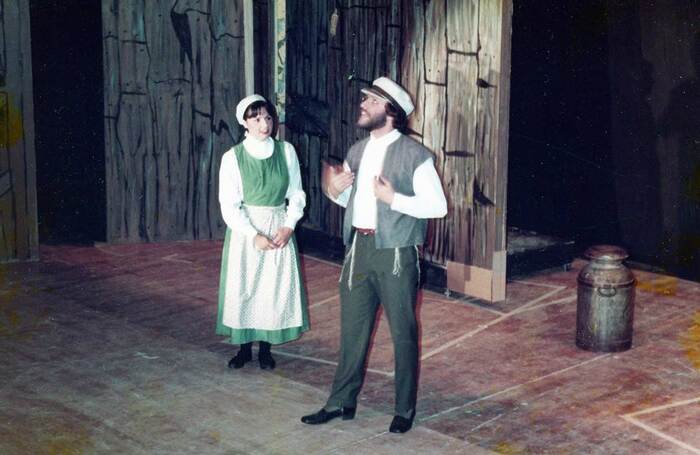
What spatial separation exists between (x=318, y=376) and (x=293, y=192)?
1203mm

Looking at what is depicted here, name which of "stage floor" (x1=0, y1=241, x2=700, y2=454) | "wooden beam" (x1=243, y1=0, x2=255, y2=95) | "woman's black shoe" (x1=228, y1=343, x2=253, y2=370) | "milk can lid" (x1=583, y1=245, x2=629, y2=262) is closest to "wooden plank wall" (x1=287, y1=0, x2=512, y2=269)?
"wooden beam" (x1=243, y1=0, x2=255, y2=95)

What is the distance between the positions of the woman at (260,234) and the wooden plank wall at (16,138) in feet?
11.3

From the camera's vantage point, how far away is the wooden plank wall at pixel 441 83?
8.72m

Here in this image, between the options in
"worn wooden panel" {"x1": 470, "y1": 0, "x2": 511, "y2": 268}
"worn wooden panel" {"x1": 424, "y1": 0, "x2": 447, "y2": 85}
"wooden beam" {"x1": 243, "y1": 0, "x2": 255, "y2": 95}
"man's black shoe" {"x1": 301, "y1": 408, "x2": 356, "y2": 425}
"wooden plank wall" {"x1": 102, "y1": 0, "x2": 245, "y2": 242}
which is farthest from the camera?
"wooden beam" {"x1": 243, "y1": 0, "x2": 255, "y2": 95}

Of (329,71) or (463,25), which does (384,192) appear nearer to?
(463,25)

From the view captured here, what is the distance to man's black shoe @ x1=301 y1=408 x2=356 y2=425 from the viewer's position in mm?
6457

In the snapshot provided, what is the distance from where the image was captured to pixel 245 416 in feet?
21.7

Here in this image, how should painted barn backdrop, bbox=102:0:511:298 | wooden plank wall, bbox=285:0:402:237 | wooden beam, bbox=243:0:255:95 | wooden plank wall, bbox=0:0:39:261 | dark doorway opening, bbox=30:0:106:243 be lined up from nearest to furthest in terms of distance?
painted barn backdrop, bbox=102:0:511:298
wooden plank wall, bbox=285:0:402:237
wooden plank wall, bbox=0:0:39:261
dark doorway opening, bbox=30:0:106:243
wooden beam, bbox=243:0:255:95

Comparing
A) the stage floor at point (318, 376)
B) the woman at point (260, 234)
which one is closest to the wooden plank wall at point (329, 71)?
the stage floor at point (318, 376)

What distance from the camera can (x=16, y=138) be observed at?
10.0 meters

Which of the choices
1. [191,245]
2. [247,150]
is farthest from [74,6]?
[247,150]

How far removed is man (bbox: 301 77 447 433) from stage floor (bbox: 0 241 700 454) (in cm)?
44

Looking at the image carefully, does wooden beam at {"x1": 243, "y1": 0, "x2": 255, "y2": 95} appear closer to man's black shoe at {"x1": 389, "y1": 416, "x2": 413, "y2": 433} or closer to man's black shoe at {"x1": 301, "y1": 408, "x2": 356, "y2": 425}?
man's black shoe at {"x1": 301, "y1": 408, "x2": 356, "y2": 425}

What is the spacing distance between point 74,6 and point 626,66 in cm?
501
